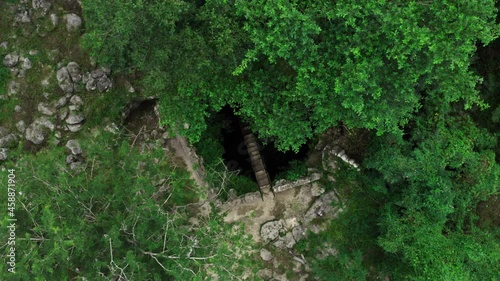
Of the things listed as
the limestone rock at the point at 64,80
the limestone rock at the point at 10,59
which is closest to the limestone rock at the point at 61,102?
the limestone rock at the point at 64,80

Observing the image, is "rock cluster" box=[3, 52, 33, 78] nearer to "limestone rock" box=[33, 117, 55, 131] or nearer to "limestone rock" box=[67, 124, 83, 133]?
"limestone rock" box=[33, 117, 55, 131]

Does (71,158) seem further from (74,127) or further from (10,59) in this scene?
(10,59)

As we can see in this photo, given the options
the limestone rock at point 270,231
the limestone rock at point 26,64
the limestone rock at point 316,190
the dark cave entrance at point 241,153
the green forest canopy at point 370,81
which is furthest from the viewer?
the dark cave entrance at point 241,153

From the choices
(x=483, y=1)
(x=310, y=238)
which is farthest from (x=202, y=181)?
(x=483, y=1)

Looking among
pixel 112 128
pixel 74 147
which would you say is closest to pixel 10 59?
pixel 74 147

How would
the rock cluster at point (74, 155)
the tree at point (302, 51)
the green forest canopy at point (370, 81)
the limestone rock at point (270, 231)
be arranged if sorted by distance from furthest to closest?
the limestone rock at point (270, 231)
the rock cluster at point (74, 155)
the green forest canopy at point (370, 81)
the tree at point (302, 51)

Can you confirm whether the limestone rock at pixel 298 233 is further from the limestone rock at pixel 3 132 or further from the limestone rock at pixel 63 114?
the limestone rock at pixel 3 132

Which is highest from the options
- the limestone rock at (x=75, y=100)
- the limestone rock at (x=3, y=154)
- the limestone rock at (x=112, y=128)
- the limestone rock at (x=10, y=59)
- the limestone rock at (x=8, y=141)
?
the limestone rock at (x=10, y=59)
